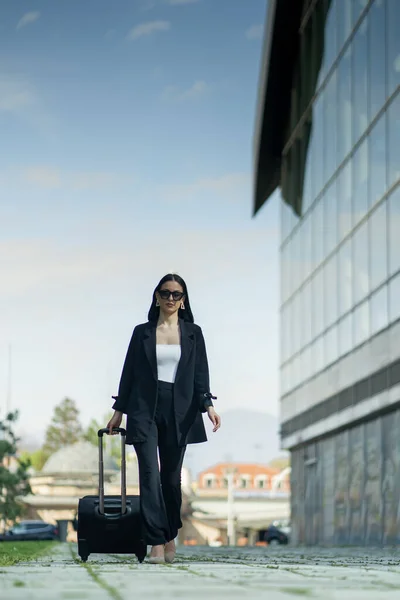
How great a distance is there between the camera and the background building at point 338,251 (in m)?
23.9

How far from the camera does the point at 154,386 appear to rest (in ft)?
28.7

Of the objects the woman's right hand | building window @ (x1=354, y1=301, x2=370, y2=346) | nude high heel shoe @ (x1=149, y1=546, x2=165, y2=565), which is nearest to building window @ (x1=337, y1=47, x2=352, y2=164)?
building window @ (x1=354, y1=301, x2=370, y2=346)

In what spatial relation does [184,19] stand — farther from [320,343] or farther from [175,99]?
[320,343]

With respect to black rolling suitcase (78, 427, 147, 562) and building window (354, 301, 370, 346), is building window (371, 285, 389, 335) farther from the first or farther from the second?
black rolling suitcase (78, 427, 147, 562)

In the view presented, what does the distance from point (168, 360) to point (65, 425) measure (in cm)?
13120

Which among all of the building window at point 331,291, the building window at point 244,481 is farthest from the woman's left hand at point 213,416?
the building window at point 244,481

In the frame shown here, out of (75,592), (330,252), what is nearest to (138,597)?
(75,592)

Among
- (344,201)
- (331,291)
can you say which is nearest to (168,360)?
(344,201)

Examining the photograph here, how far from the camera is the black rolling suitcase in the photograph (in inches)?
351

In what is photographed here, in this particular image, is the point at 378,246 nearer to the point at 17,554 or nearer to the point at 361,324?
the point at 361,324

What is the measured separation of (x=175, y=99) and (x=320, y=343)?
17261 mm

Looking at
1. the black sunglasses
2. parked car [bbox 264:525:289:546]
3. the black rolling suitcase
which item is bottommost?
the black rolling suitcase

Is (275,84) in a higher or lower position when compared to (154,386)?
higher

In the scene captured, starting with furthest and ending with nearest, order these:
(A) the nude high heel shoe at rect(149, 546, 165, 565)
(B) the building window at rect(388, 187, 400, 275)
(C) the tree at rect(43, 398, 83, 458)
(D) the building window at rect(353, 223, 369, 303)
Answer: (C) the tree at rect(43, 398, 83, 458) → (D) the building window at rect(353, 223, 369, 303) → (B) the building window at rect(388, 187, 400, 275) → (A) the nude high heel shoe at rect(149, 546, 165, 565)
